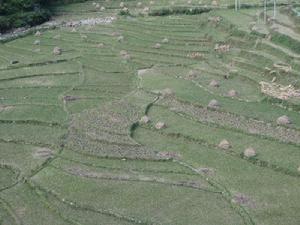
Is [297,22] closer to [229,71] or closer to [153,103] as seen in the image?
[229,71]

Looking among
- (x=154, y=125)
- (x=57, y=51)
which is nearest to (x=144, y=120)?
(x=154, y=125)

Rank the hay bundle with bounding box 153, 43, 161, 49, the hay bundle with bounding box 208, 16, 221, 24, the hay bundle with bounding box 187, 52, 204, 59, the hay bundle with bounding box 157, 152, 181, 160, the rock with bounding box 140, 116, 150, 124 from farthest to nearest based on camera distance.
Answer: the hay bundle with bounding box 208, 16, 221, 24, the hay bundle with bounding box 153, 43, 161, 49, the hay bundle with bounding box 187, 52, 204, 59, the rock with bounding box 140, 116, 150, 124, the hay bundle with bounding box 157, 152, 181, 160

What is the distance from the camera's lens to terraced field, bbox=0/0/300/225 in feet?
65.0

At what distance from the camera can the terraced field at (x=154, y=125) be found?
1981 cm

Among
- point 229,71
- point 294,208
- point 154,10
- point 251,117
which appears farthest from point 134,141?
point 154,10

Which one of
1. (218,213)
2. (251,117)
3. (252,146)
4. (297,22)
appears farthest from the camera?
(297,22)

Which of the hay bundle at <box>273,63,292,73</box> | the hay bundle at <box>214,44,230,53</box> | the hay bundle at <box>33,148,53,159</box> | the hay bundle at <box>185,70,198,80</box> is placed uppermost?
the hay bundle at <box>33,148,53,159</box>

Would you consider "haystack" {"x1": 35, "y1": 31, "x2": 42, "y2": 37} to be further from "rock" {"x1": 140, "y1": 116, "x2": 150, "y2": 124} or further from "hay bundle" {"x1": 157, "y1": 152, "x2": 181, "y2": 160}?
"hay bundle" {"x1": 157, "y1": 152, "x2": 181, "y2": 160}

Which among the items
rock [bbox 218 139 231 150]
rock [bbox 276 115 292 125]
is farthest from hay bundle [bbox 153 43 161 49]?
rock [bbox 218 139 231 150]

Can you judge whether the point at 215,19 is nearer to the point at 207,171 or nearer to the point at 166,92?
the point at 166,92

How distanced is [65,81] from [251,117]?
11837 mm

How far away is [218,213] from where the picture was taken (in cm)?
1914

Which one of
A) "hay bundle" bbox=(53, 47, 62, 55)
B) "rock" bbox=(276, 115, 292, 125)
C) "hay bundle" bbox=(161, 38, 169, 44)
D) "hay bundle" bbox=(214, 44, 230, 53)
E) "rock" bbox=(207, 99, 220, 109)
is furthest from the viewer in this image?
"hay bundle" bbox=(161, 38, 169, 44)

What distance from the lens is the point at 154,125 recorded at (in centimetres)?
2633
